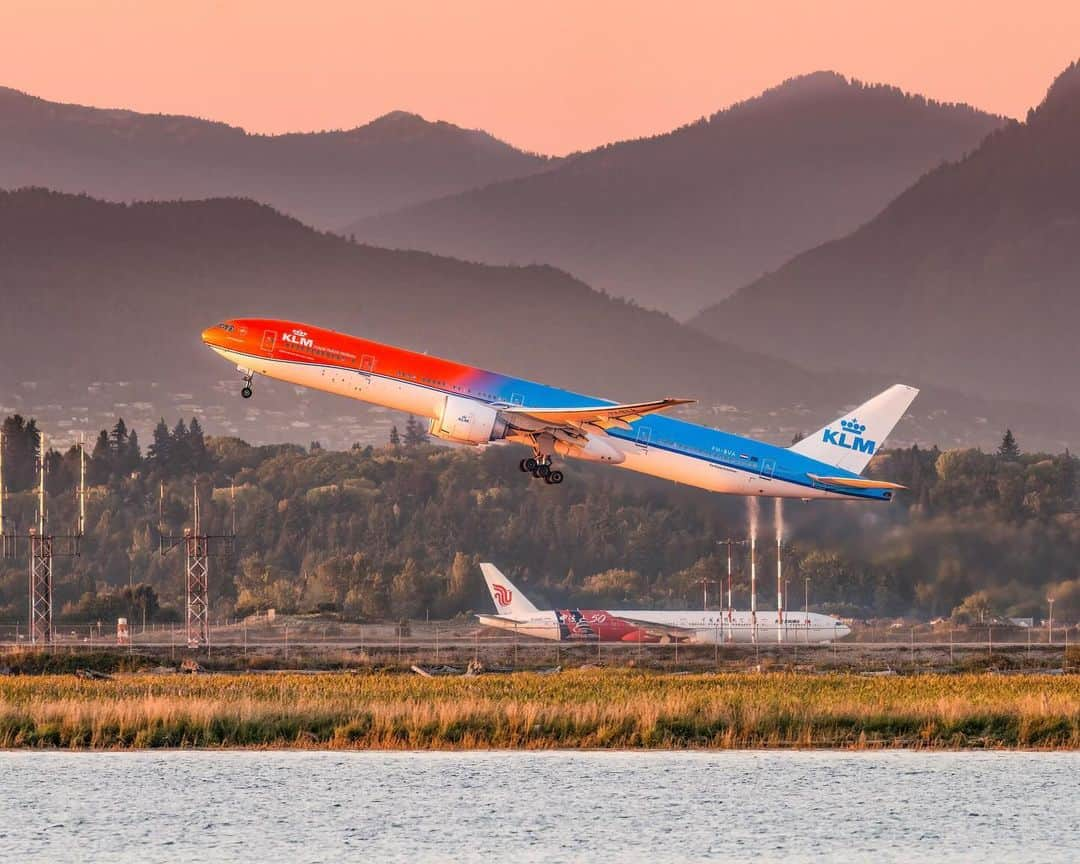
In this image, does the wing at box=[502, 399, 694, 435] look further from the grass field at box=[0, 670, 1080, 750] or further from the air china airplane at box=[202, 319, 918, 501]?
the grass field at box=[0, 670, 1080, 750]

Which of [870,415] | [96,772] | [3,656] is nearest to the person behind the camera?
[96,772]

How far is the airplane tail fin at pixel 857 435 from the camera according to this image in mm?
88875

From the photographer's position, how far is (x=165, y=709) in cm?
4884

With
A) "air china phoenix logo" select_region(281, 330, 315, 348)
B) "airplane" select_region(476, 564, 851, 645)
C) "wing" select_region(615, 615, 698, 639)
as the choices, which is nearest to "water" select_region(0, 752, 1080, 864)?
"air china phoenix logo" select_region(281, 330, 315, 348)

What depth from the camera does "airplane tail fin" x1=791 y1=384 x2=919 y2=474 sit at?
88.9m

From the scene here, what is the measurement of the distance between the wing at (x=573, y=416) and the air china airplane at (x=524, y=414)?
4 centimetres

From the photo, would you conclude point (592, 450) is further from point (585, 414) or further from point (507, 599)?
point (507, 599)

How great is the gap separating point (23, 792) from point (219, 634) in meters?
90.3

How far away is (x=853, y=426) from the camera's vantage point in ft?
297

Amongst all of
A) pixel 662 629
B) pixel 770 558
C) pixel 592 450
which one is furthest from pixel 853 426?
pixel 770 558

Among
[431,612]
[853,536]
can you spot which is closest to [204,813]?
[853,536]

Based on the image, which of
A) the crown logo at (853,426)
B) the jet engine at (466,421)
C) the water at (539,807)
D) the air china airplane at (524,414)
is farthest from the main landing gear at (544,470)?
the water at (539,807)

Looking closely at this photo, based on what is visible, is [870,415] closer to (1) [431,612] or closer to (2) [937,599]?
(2) [937,599]

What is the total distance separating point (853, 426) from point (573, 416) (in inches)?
727
